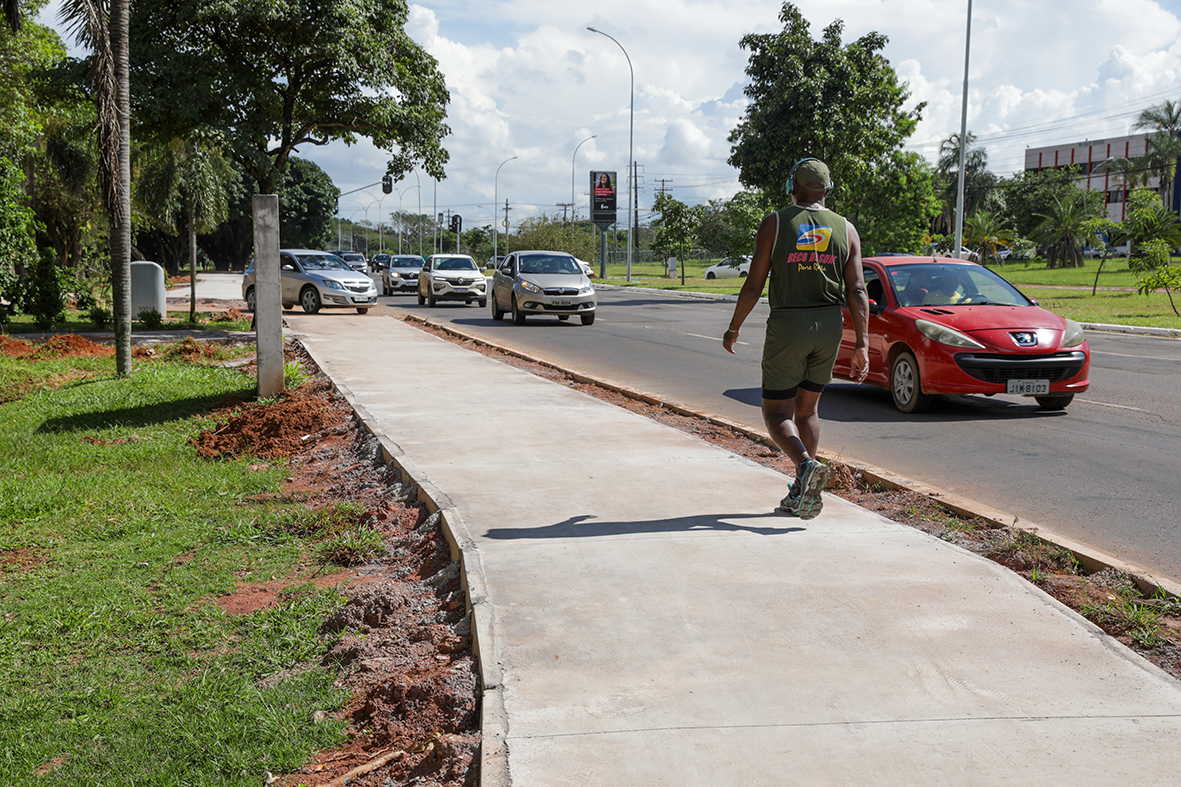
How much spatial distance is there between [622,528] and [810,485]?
1038 millimetres

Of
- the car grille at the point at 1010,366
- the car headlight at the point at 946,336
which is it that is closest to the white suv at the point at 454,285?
the car headlight at the point at 946,336

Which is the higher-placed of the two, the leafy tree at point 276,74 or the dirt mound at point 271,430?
the leafy tree at point 276,74

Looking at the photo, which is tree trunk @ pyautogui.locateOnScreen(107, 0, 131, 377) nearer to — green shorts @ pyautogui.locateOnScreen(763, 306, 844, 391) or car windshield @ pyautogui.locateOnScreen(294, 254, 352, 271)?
green shorts @ pyautogui.locateOnScreen(763, 306, 844, 391)

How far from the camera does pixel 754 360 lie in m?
15.4

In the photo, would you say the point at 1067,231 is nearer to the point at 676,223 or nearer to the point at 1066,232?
the point at 1066,232

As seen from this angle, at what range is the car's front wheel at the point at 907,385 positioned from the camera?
10.1m

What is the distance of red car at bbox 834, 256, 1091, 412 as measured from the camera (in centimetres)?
973

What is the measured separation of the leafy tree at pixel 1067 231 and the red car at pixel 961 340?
55818 mm

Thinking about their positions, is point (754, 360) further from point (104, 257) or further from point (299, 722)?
point (104, 257)

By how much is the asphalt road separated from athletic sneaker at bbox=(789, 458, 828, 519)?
1597 mm

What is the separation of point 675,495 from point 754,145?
98.4 ft

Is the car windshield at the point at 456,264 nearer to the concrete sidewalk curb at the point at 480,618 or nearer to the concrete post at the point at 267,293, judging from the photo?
the concrete post at the point at 267,293

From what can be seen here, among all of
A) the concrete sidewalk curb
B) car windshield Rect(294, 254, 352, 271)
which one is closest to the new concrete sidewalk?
the concrete sidewalk curb

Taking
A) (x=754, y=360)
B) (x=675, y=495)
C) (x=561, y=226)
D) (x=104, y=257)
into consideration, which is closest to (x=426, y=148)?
(x=754, y=360)
